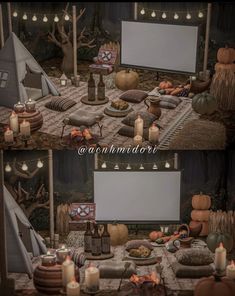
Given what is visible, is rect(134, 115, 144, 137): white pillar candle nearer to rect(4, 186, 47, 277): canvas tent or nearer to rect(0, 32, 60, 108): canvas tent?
rect(0, 32, 60, 108): canvas tent

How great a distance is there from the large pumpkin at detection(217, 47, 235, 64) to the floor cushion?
49 cm

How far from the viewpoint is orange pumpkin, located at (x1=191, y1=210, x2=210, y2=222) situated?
15.4 ft

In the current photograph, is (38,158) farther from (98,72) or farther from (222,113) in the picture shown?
(222,113)

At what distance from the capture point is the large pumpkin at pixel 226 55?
3.90 m

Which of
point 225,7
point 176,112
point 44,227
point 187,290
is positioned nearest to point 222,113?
point 176,112

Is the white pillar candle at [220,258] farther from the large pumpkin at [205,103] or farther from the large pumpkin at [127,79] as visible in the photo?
the large pumpkin at [127,79]

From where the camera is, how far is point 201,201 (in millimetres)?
4652

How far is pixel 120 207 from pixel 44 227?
52cm

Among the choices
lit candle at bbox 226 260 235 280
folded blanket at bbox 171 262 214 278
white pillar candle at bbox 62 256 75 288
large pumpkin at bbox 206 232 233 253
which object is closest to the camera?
white pillar candle at bbox 62 256 75 288

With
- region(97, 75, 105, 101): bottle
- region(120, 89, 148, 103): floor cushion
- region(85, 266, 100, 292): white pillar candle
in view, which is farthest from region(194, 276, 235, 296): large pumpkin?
region(97, 75, 105, 101): bottle

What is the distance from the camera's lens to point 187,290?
405 centimetres

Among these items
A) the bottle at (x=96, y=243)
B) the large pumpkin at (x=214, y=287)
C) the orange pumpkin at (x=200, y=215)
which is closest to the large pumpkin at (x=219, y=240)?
the orange pumpkin at (x=200, y=215)

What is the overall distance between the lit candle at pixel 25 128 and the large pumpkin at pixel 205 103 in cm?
95

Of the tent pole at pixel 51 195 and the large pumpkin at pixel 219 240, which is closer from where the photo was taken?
the large pumpkin at pixel 219 240
